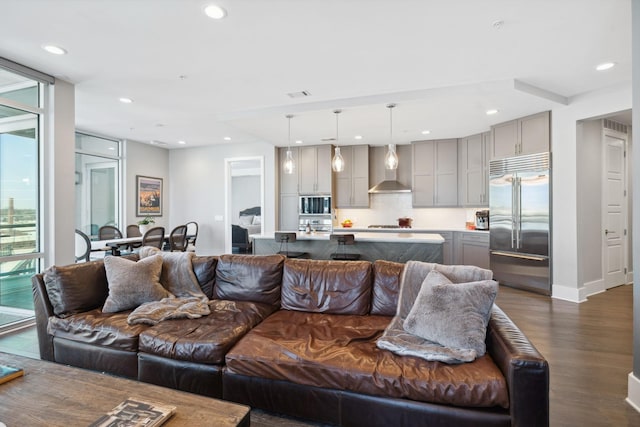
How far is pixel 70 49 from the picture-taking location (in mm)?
3055

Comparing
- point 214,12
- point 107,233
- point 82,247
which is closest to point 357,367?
point 214,12

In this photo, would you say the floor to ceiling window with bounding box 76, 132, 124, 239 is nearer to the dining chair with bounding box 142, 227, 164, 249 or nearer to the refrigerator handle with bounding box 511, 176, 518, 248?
the dining chair with bounding box 142, 227, 164, 249

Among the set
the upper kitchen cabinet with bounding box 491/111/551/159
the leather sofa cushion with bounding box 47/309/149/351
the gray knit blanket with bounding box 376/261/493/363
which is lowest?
the leather sofa cushion with bounding box 47/309/149/351

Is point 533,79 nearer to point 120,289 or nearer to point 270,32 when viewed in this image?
point 270,32

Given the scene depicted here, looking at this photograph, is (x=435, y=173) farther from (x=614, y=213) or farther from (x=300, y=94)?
(x=300, y=94)

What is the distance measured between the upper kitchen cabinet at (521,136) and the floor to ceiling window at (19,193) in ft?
20.7

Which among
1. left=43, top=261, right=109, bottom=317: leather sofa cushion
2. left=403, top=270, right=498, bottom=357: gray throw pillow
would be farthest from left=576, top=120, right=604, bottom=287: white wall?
left=43, top=261, right=109, bottom=317: leather sofa cushion

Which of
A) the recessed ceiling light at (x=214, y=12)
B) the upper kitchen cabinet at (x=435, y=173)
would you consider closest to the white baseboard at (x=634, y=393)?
the recessed ceiling light at (x=214, y=12)

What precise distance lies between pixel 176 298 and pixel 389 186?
16.1 feet

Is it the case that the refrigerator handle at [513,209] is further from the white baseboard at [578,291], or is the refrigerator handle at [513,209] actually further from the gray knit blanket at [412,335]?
the gray knit blanket at [412,335]

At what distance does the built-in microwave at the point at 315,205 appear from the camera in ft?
22.5

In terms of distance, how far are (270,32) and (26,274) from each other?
12.6 ft

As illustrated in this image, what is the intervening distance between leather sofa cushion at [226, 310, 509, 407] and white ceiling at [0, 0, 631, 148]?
93.0 inches

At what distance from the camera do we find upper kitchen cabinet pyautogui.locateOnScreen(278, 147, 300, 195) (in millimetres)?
7004
